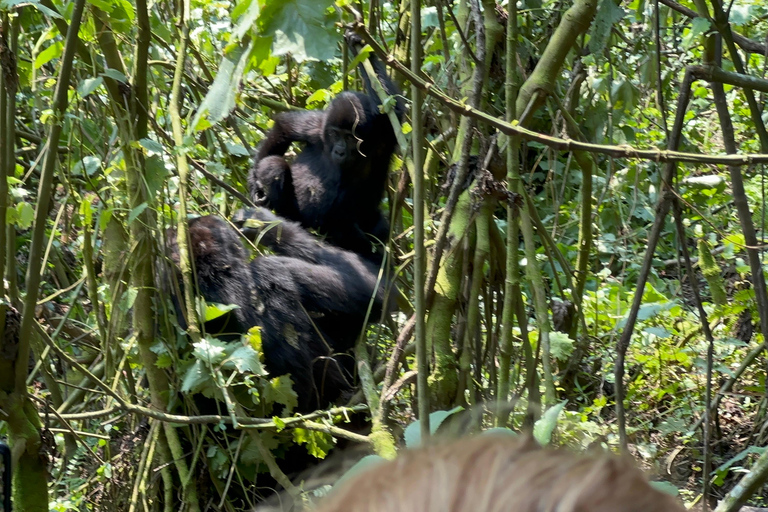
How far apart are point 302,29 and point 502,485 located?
33.8 inches

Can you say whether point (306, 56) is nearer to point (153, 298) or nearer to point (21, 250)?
point (153, 298)

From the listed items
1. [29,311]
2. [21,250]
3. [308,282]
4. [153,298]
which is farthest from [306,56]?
[21,250]

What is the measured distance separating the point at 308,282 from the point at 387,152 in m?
0.88

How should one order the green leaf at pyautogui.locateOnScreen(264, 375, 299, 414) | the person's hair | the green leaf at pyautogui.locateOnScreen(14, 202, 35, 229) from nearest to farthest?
the person's hair, the green leaf at pyautogui.locateOnScreen(14, 202, 35, 229), the green leaf at pyautogui.locateOnScreen(264, 375, 299, 414)

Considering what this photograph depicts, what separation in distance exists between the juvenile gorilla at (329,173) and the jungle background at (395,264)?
0.45ft

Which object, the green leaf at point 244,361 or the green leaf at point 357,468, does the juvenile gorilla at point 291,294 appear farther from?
the green leaf at point 357,468

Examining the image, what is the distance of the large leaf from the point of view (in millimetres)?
1190

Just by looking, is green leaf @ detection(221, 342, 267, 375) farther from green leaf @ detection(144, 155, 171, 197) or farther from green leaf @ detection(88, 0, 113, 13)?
green leaf @ detection(88, 0, 113, 13)

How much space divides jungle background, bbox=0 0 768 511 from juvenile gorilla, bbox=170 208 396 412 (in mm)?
166

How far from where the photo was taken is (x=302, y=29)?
1.20 m

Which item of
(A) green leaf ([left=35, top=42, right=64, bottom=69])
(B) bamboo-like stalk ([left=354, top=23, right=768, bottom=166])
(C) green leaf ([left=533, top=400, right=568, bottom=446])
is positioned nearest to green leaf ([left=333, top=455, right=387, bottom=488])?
(C) green leaf ([left=533, top=400, right=568, bottom=446])

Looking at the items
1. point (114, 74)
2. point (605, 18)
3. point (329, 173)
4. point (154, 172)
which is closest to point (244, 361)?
point (154, 172)

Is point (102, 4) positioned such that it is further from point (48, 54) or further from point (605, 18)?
point (605, 18)

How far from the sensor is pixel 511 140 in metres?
2.02
